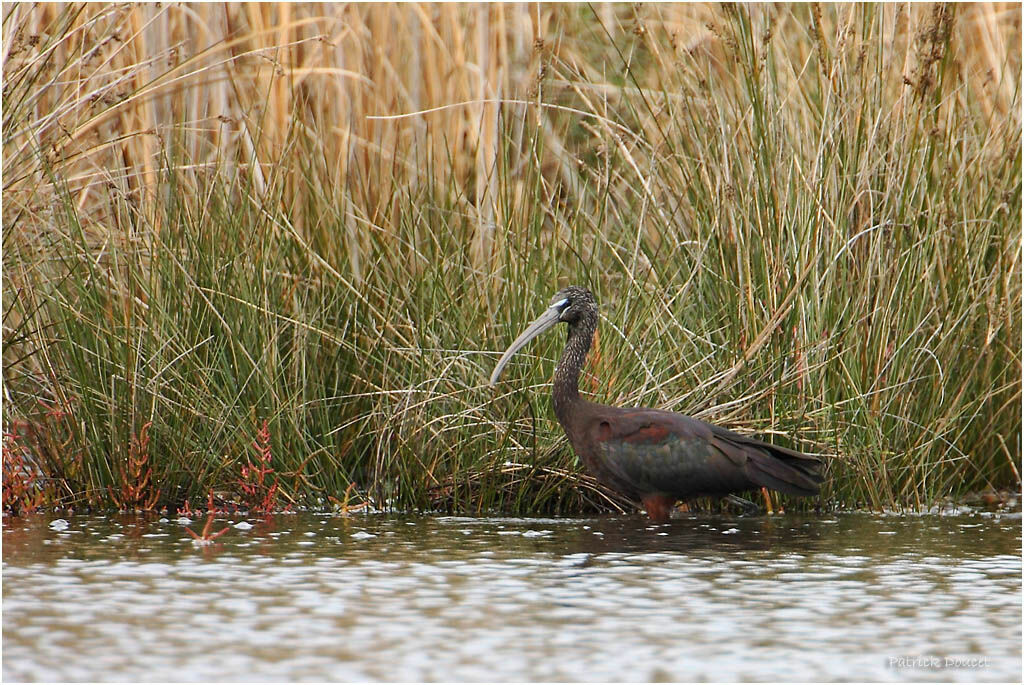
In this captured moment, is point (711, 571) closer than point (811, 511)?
Yes

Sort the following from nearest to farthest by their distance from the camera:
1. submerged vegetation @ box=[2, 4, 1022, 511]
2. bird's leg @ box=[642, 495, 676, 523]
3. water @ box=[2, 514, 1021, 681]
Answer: water @ box=[2, 514, 1021, 681] < bird's leg @ box=[642, 495, 676, 523] < submerged vegetation @ box=[2, 4, 1022, 511]

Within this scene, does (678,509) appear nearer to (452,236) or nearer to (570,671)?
(452,236)

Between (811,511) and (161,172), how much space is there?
12.0ft

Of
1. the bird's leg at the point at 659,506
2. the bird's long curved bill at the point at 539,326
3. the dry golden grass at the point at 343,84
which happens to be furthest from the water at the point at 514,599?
the dry golden grass at the point at 343,84

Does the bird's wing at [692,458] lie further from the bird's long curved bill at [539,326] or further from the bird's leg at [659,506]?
the bird's long curved bill at [539,326]

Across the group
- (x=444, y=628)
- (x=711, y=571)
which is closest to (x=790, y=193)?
(x=711, y=571)

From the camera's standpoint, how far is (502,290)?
872 centimetres

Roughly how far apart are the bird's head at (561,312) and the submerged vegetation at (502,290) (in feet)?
0.91

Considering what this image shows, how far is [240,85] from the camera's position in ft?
32.1

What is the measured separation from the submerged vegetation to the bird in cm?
35

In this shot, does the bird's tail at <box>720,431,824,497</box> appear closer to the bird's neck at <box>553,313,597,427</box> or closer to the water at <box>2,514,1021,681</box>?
the water at <box>2,514,1021,681</box>

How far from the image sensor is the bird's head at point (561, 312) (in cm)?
818

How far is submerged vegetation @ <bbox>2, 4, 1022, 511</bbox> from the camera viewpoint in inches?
328

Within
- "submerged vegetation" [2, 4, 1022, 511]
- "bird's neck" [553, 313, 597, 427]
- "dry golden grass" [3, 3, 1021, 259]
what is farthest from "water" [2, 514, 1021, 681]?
"dry golden grass" [3, 3, 1021, 259]
